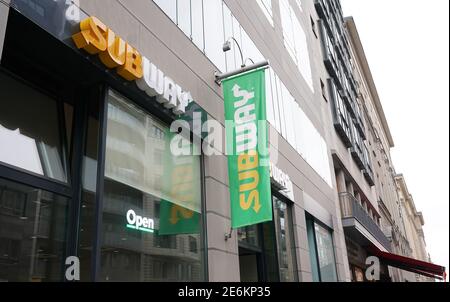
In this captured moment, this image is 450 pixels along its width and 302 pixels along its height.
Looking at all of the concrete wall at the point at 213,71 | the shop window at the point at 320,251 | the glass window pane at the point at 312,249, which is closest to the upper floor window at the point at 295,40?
the concrete wall at the point at 213,71

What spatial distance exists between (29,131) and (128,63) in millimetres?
1685

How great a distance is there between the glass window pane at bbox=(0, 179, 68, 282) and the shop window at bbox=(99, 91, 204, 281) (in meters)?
0.60

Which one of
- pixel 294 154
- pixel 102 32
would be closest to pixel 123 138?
pixel 102 32

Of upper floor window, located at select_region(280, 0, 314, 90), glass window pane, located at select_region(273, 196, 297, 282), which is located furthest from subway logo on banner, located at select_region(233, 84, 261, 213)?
upper floor window, located at select_region(280, 0, 314, 90)

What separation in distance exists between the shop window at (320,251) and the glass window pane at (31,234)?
11207 mm

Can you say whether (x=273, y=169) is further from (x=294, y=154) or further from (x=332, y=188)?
(x=332, y=188)

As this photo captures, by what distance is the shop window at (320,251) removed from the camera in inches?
628

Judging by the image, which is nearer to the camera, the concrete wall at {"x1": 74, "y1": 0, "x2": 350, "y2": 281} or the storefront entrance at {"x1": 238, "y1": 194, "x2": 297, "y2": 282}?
the concrete wall at {"x1": 74, "y1": 0, "x2": 350, "y2": 281}

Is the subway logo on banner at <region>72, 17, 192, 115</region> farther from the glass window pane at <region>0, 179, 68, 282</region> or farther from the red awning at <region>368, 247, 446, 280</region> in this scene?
the red awning at <region>368, 247, 446, 280</region>

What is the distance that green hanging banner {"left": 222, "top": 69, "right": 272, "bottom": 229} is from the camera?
8.45 metres

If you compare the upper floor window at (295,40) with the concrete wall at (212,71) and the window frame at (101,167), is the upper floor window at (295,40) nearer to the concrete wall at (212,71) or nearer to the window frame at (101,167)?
the concrete wall at (212,71)

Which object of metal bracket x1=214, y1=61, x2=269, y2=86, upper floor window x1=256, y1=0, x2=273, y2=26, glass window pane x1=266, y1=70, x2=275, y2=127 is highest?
upper floor window x1=256, y1=0, x2=273, y2=26

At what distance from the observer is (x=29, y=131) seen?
19.4 feet

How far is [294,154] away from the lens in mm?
15492
